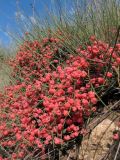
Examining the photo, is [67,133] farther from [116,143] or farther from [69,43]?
[69,43]

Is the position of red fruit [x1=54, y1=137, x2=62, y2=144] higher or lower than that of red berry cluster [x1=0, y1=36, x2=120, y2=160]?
lower

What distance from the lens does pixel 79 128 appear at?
2.93 m

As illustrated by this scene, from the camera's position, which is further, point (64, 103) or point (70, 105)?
point (64, 103)

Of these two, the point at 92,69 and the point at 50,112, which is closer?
the point at 50,112

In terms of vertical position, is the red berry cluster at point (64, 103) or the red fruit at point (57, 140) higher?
the red berry cluster at point (64, 103)

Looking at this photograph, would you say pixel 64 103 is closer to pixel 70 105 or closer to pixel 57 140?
pixel 70 105

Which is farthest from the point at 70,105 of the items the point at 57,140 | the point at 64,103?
the point at 57,140

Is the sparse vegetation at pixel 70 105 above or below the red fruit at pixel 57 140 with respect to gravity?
above

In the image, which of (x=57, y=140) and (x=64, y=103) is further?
(x=64, y=103)

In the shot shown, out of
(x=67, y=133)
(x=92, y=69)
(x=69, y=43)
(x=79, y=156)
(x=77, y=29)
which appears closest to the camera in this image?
(x=79, y=156)

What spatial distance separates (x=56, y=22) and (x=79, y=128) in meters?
2.54

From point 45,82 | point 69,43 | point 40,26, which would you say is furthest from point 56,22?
point 45,82

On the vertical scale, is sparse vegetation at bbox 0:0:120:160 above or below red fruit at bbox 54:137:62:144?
above

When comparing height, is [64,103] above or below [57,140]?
above
